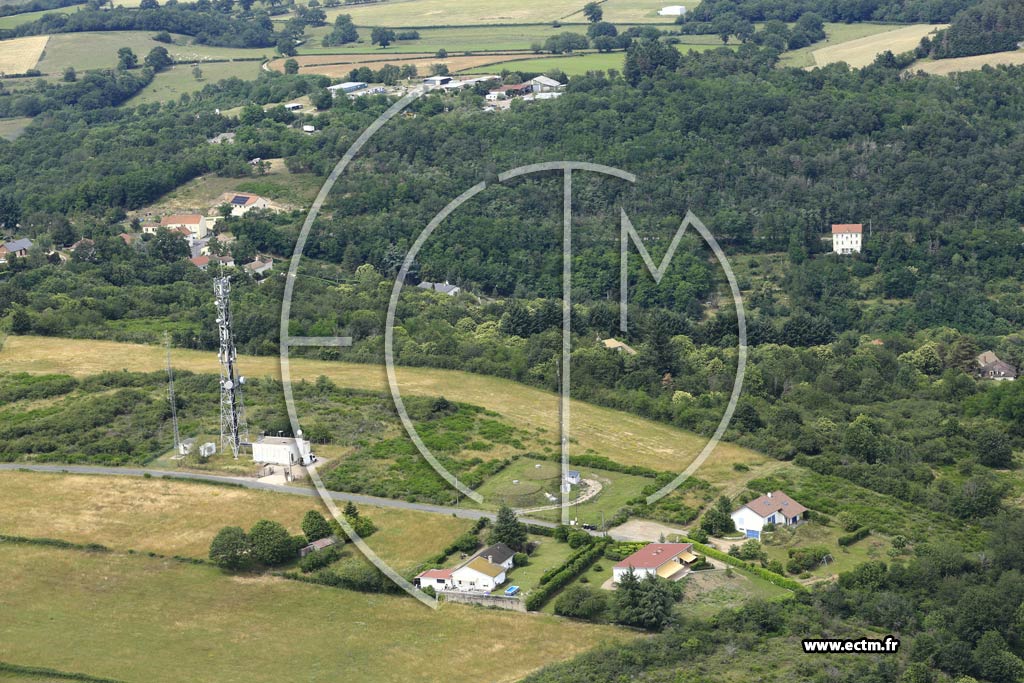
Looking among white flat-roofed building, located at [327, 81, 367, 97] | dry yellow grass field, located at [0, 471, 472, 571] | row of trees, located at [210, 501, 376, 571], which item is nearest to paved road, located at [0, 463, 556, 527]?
dry yellow grass field, located at [0, 471, 472, 571]

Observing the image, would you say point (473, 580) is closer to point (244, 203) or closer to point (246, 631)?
point (246, 631)

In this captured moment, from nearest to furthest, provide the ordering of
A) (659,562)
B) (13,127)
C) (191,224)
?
(659,562)
(191,224)
(13,127)

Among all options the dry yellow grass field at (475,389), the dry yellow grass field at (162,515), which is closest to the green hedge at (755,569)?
the dry yellow grass field at (475,389)

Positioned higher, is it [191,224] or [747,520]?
[191,224]

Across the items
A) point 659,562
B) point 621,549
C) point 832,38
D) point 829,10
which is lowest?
point 621,549

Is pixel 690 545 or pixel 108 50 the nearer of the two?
pixel 690 545

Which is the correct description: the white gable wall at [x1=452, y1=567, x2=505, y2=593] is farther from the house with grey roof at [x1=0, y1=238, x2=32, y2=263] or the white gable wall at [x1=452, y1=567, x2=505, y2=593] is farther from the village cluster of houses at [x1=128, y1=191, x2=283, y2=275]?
Answer: the house with grey roof at [x1=0, y1=238, x2=32, y2=263]

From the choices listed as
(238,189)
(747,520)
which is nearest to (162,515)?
(747,520)
